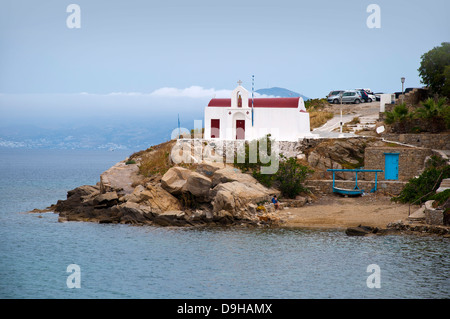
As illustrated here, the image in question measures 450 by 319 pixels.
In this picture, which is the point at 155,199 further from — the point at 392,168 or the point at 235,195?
the point at 392,168

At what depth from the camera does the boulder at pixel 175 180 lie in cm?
3966

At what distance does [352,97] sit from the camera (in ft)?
213

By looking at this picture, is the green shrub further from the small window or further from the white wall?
the small window

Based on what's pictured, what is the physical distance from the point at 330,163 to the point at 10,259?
24.7 meters

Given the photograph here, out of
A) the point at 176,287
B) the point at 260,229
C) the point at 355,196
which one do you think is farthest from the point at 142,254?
the point at 355,196

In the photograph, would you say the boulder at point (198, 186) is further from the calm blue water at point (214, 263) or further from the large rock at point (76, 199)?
the large rock at point (76, 199)

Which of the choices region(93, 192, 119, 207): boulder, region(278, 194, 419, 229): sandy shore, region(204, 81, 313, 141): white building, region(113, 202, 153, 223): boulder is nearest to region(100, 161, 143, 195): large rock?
region(93, 192, 119, 207): boulder

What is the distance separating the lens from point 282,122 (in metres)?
49.6

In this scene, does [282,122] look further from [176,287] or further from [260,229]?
[176,287]

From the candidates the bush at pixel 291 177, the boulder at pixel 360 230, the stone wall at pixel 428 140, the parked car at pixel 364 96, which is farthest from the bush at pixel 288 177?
the parked car at pixel 364 96

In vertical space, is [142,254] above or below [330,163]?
below

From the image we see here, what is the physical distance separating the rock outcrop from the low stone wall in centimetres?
354

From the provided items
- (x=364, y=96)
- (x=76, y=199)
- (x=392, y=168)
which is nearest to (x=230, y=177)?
(x=76, y=199)

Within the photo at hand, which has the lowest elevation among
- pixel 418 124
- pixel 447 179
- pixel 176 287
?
pixel 176 287
